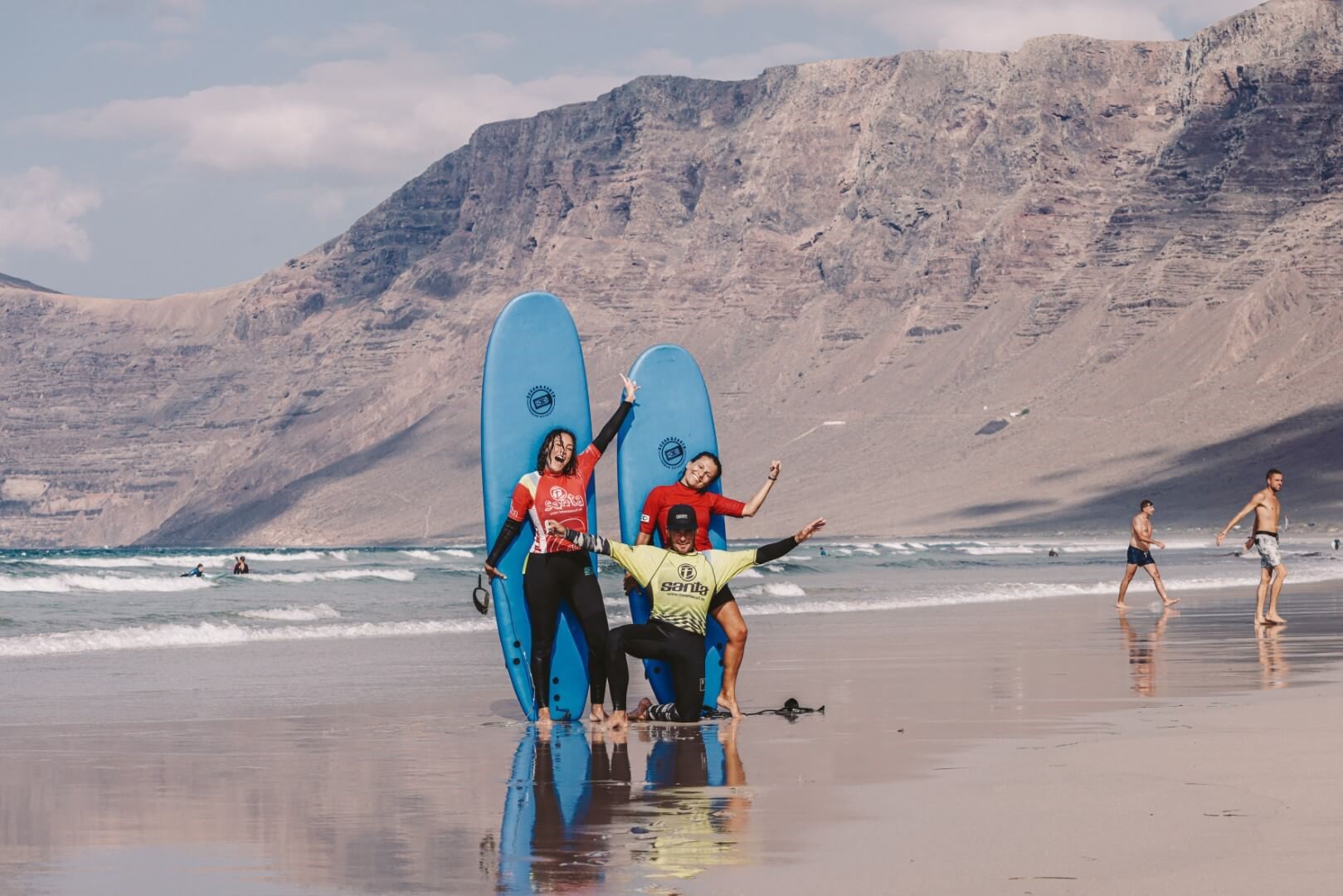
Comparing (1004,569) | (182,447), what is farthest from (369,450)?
(1004,569)

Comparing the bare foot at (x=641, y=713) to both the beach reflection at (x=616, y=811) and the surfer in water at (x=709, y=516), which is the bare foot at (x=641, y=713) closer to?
the surfer in water at (x=709, y=516)

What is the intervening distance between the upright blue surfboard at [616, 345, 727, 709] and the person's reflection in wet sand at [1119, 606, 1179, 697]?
2630 millimetres

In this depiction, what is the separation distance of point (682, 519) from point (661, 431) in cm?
187

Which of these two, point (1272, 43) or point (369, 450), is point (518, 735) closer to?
point (1272, 43)

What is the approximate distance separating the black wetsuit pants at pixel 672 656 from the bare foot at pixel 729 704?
7.6 inches

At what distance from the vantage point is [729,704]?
10547 millimetres

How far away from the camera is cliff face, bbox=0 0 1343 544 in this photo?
11094cm

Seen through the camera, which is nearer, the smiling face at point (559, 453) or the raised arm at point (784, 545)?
the raised arm at point (784, 545)

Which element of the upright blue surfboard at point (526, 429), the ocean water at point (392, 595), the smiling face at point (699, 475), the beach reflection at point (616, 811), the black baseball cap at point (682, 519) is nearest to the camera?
the beach reflection at point (616, 811)

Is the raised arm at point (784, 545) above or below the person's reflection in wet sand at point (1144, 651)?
above

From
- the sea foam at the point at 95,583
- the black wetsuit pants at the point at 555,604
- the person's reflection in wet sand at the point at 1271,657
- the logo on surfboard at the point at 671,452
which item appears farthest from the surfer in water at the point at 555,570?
the sea foam at the point at 95,583

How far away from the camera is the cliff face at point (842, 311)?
11094 cm

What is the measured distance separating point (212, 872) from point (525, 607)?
5126 mm

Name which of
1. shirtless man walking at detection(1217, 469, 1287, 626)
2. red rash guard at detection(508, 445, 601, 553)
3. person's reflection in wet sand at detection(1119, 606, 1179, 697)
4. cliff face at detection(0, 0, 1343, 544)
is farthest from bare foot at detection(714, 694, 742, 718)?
cliff face at detection(0, 0, 1343, 544)
